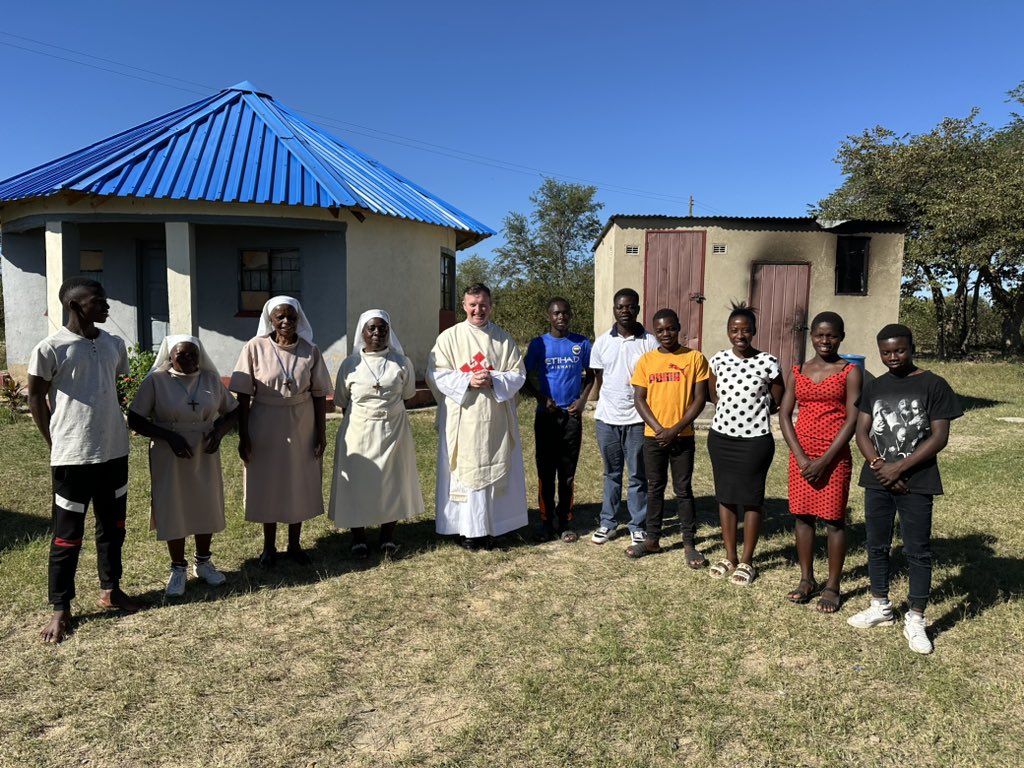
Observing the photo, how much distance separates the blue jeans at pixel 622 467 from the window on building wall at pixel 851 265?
26.5ft

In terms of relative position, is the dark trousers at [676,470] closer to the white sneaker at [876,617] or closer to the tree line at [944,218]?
the white sneaker at [876,617]

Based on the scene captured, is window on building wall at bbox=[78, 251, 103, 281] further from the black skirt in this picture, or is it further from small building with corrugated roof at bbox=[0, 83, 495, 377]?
the black skirt

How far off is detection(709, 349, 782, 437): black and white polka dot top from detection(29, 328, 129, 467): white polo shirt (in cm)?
338

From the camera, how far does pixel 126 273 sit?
38.6ft

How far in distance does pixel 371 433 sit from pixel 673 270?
306 inches

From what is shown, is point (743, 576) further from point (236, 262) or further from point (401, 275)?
point (236, 262)

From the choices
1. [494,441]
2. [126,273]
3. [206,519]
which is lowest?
[206,519]

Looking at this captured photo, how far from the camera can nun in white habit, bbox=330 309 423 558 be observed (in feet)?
15.3

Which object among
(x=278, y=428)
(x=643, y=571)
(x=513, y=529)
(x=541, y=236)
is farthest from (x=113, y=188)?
(x=541, y=236)

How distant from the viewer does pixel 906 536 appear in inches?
140

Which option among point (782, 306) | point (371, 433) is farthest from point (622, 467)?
point (782, 306)

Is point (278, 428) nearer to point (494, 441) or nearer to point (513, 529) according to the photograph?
point (494, 441)

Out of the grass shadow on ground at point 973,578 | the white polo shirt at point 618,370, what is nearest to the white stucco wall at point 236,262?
the white polo shirt at point 618,370

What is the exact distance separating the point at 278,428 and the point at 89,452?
3.62ft
